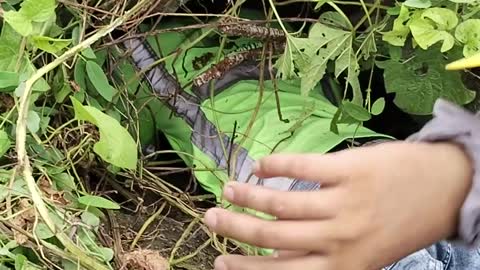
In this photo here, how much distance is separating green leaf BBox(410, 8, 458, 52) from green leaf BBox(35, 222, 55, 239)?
46 cm

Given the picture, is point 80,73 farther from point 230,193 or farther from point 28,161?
point 230,193

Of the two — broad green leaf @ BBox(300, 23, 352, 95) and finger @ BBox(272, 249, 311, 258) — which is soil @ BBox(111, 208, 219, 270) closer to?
broad green leaf @ BBox(300, 23, 352, 95)

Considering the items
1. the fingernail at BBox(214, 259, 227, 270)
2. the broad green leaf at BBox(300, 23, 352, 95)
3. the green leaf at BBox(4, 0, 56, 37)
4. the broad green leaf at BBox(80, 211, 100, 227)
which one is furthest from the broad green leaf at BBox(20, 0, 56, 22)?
the fingernail at BBox(214, 259, 227, 270)

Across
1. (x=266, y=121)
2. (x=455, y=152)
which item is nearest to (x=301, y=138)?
(x=266, y=121)

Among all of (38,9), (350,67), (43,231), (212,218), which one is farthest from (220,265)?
(350,67)

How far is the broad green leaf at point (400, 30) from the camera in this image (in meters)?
1.13

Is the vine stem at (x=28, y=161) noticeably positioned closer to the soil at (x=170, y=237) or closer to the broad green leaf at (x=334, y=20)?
the soil at (x=170, y=237)

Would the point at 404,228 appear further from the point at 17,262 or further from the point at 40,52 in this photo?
the point at 40,52

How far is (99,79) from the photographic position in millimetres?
1149

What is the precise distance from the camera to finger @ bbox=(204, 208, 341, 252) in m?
0.66

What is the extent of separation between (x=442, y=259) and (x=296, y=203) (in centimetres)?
47

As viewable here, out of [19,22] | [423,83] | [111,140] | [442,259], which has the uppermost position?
[19,22]

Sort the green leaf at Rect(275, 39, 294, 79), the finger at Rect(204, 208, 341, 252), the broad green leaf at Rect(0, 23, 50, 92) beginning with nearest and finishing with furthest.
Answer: the finger at Rect(204, 208, 341, 252) → the broad green leaf at Rect(0, 23, 50, 92) → the green leaf at Rect(275, 39, 294, 79)

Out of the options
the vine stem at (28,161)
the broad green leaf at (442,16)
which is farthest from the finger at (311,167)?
the broad green leaf at (442,16)
